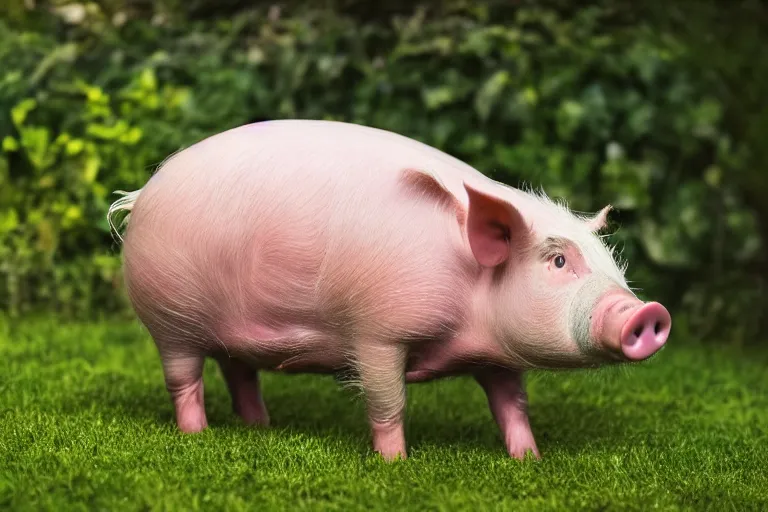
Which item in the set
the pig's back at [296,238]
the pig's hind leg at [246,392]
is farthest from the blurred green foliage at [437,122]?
the pig's back at [296,238]

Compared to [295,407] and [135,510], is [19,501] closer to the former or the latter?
[135,510]

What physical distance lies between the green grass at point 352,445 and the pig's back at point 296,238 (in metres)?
0.52

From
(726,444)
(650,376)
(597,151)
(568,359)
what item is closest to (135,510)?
(568,359)

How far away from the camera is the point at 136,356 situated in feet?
21.8

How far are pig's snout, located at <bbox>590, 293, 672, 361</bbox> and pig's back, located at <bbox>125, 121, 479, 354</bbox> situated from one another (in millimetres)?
551

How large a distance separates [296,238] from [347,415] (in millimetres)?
1387

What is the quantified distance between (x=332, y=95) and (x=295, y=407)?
9.61 ft

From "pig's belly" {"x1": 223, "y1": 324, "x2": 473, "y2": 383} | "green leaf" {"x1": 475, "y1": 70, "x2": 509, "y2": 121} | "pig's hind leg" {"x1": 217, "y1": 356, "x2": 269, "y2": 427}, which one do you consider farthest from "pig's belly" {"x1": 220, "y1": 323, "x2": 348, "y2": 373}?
"green leaf" {"x1": 475, "y1": 70, "x2": 509, "y2": 121}

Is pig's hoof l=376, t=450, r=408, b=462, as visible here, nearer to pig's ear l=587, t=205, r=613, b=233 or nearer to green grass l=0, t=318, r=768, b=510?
green grass l=0, t=318, r=768, b=510

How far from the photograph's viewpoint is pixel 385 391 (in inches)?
168

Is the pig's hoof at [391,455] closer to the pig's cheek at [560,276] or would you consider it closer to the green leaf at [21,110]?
the pig's cheek at [560,276]

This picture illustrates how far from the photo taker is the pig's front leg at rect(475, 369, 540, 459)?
451 cm

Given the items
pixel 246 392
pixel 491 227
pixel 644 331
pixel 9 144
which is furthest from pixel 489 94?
pixel 644 331

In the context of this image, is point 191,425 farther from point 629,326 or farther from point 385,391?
point 629,326
